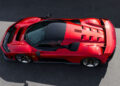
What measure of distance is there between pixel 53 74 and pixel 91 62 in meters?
1.30

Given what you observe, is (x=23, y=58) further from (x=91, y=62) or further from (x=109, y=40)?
(x=109, y=40)

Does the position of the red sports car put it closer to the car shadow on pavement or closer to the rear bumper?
the rear bumper

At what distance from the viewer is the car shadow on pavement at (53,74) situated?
4840mm

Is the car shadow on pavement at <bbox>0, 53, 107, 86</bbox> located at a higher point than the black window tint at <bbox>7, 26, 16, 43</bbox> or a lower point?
lower

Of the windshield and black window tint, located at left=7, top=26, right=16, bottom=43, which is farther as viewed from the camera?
black window tint, located at left=7, top=26, right=16, bottom=43

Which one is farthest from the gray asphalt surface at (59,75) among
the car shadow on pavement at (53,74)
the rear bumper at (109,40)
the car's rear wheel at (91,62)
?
the rear bumper at (109,40)

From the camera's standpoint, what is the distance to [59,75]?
5043 millimetres

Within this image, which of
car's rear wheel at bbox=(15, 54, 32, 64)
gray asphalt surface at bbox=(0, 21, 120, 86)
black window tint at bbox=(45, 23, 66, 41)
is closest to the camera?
black window tint at bbox=(45, 23, 66, 41)

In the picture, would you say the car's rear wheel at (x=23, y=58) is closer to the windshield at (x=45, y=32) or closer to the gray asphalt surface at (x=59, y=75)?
the gray asphalt surface at (x=59, y=75)

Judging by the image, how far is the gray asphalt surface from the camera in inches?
189

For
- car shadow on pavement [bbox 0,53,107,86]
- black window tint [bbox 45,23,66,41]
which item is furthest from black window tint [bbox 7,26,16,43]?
black window tint [bbox 45,23,66,41]

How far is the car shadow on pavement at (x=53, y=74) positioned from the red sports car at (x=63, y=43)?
0.97 feet

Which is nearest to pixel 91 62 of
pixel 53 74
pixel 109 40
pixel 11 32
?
pixel 109 40

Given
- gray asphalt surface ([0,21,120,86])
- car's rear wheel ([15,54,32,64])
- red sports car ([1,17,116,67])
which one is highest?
red sports car ([1,17,116,67])
